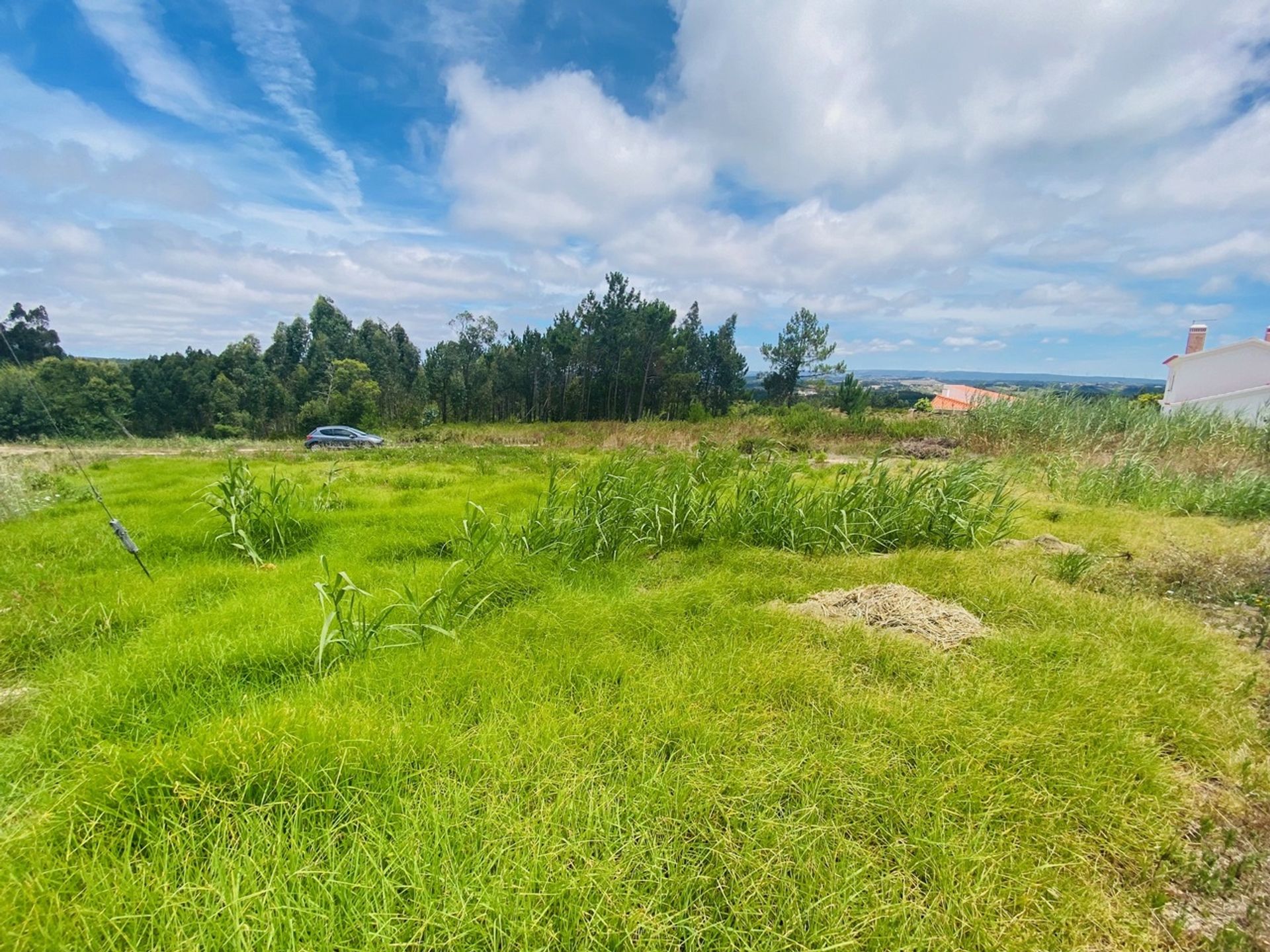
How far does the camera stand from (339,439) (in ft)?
67.8

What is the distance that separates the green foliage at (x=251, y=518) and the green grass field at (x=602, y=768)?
3.08 ft

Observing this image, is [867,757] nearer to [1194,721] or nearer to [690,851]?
[690,851]

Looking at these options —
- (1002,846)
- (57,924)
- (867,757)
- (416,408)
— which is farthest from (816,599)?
(416,408)

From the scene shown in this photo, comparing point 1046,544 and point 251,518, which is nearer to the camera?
point 251,518

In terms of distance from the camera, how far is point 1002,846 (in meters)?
1.67

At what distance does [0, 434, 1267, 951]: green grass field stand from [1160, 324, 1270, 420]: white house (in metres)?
23.9

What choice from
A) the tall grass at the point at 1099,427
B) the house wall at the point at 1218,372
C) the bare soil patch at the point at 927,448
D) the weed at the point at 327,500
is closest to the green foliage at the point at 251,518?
the weed at the point at 327,500

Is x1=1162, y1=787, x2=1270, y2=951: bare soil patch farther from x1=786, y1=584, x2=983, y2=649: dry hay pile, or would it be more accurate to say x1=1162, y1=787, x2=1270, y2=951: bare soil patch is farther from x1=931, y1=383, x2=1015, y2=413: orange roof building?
x1=931, y1=383, x2=1015, y2=413: orange roof building

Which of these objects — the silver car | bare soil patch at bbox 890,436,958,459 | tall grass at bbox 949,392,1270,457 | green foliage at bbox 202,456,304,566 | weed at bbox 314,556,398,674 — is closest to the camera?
weed at bbox 314,556,398,674

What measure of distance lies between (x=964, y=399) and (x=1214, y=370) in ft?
35.2

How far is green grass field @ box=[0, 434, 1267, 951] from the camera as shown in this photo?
1.40m

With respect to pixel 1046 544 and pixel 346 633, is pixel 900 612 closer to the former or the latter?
pixel 1046 544

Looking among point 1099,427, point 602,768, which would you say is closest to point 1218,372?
point 1099,427

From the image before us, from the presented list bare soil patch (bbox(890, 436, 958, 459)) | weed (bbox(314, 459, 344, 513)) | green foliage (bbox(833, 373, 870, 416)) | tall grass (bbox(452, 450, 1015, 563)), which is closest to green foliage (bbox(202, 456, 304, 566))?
weed (bbox(314, 459, 344, 513))
